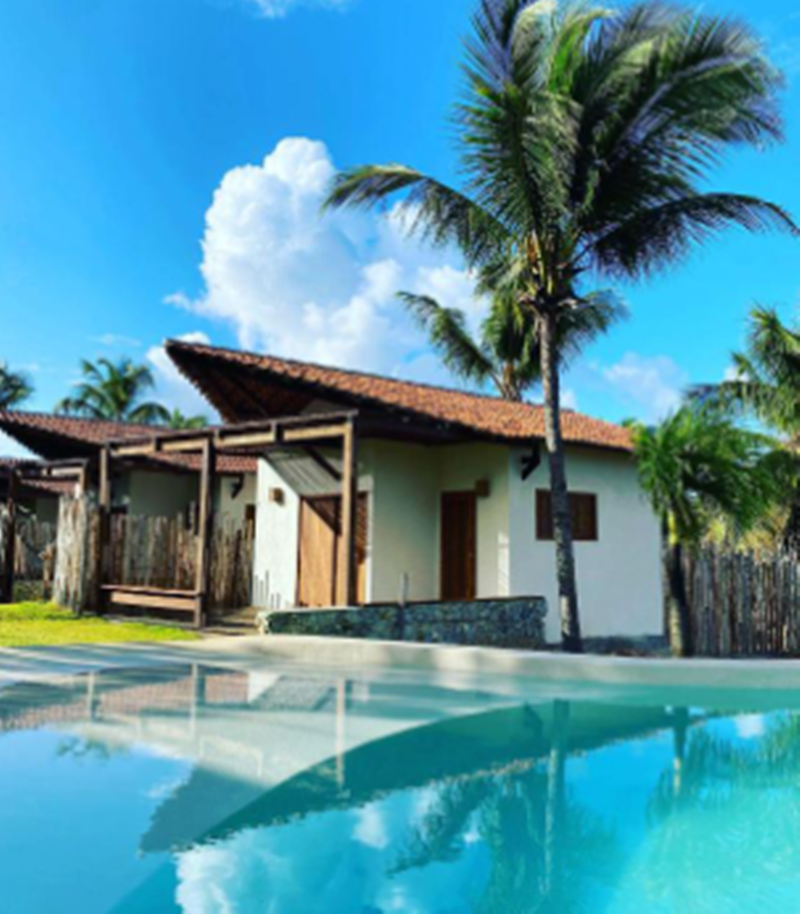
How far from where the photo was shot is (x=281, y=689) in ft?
Answer: 27.8

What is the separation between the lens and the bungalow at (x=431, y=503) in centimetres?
1467

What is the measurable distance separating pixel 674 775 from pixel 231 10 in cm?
1879

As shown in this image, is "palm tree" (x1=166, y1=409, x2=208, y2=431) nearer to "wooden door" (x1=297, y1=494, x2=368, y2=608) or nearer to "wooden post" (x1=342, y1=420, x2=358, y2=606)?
"wooden door" (x1=297, y1=494, x2=368, y2=608)

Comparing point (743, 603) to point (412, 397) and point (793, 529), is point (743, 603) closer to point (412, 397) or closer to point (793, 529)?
point (793, 529)

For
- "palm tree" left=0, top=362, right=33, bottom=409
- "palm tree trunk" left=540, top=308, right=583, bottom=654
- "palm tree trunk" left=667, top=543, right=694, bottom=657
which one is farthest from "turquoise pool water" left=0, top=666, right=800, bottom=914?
"palm tree" left=0, top=362, right=33, bottom=409

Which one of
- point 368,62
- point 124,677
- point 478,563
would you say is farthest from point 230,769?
point 368,62

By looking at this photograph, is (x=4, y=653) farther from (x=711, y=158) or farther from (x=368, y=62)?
(x=368, y=62)

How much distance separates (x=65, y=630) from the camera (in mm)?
12906

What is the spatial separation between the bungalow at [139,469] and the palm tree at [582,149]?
31.2 ft

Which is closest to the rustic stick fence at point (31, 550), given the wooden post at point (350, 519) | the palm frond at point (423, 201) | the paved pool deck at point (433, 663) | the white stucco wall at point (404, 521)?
the white stucco wall at point (404, 521)

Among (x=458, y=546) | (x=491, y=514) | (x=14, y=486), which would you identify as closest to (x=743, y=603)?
(x=491, y=514)

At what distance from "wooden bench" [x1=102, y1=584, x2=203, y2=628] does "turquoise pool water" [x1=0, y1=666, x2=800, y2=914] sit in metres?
5.22

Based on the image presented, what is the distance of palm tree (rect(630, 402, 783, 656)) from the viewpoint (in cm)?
1204

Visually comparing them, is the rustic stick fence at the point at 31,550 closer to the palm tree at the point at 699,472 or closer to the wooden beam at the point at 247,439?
the wooden beam at the point at 247,439
